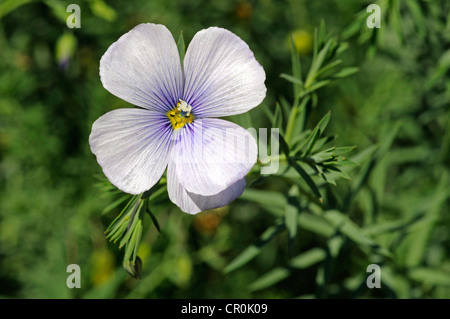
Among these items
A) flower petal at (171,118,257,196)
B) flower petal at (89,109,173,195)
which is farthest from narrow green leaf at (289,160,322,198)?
flower petal at (89,109,173,195)

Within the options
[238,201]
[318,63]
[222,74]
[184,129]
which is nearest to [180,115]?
[184,129]

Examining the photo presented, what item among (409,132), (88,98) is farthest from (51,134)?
(409,132)

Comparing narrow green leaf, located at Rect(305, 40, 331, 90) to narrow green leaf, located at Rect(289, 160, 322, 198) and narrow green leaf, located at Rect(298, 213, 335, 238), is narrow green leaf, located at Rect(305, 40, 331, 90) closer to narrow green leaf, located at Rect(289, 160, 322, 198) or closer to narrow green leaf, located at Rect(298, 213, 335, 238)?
narrow green leaf, located at Rect(289, 160, 322, 198)

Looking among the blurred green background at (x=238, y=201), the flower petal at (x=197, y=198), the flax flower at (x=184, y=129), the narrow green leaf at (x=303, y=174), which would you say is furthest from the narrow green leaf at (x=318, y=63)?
the blurred green background at (x=238, y=201)

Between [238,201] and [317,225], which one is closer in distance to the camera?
[317,225]

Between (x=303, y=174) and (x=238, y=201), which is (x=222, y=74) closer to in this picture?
(x=303, y=174)

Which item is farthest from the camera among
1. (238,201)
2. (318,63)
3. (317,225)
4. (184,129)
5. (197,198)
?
(238,201)

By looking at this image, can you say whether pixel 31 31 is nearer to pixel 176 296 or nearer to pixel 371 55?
pixel 176 296
